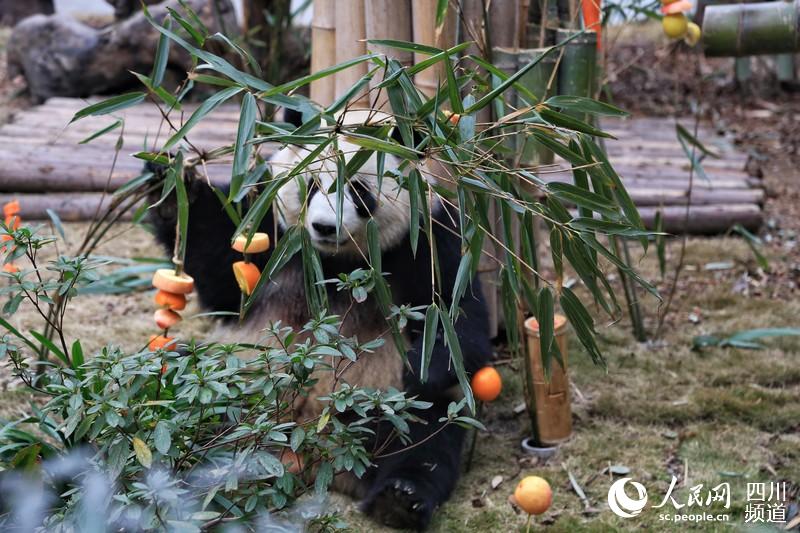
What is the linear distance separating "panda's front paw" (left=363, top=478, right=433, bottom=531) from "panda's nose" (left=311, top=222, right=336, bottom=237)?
71 centimetres

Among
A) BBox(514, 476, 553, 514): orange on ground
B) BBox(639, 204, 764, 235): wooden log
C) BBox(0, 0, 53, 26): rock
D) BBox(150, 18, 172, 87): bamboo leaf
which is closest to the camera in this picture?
BBox(150, 18, 172, 87): bamboo leaf

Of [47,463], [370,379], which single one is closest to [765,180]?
[370,379]

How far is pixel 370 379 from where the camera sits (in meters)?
2.84

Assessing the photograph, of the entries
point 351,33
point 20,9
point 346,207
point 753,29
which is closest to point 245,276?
point 346,207

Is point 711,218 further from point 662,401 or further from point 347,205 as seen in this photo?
point 347,205

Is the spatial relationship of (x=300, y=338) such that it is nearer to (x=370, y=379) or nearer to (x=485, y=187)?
(x=370, y=379)

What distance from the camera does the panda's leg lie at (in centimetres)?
245

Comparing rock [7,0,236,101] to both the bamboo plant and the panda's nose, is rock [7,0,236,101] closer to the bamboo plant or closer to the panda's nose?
the panda's nose

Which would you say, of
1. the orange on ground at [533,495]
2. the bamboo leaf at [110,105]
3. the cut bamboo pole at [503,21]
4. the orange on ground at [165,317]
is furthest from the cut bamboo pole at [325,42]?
the orange on ground at [533,495]

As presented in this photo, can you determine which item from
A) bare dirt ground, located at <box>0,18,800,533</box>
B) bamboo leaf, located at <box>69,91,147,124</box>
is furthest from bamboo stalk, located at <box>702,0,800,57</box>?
bamboo leaf, located at <box>69,91,147,124</box>

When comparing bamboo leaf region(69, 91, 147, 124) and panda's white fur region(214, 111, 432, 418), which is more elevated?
bamboo leaf region(69, 91, 147, 124)

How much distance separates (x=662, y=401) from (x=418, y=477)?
1087mm

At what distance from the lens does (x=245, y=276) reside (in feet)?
7.48

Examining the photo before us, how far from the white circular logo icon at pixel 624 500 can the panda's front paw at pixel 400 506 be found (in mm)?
525
